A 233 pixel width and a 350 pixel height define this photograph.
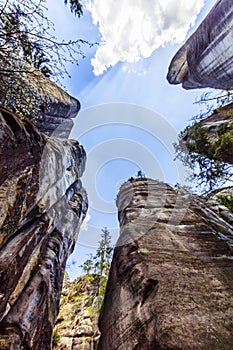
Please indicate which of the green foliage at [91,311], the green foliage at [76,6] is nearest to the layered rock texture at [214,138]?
the green foliage at [76,6]

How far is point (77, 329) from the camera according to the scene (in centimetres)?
1158

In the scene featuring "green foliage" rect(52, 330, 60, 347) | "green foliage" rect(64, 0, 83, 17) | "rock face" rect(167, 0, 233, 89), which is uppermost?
"rock face" rect(167, 0, 233, 89)

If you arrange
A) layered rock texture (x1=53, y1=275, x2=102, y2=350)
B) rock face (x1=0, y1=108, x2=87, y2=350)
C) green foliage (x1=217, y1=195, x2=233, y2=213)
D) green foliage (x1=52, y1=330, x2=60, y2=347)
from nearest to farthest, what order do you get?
rock face (x1=0, y1=108, x2=87, y2=350)
layered rock texture (x1=53, y1=275, x2=102, y2=350)
green foliage (x1=52, y1=330, x2=60, y2=347)
green foliage (x1=217, y1=195, x2=233, y2=213)

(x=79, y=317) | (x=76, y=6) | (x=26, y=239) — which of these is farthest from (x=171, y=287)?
(x=79, y=317)

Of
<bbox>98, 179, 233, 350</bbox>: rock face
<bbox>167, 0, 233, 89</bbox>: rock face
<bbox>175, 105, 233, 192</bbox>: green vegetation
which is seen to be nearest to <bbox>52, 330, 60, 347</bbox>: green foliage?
<bbox>98, 179, 233, 350</bbox>: rock face

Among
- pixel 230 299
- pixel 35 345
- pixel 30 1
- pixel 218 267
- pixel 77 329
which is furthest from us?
pixel 77 329

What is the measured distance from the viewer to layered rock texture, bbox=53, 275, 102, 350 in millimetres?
10586

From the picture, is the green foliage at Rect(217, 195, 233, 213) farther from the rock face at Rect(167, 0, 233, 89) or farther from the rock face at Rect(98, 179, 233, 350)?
the rock face at Rect(167, 0, 233, 89)

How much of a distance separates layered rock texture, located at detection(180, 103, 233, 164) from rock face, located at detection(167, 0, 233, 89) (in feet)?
6.80

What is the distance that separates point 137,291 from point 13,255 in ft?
11.8

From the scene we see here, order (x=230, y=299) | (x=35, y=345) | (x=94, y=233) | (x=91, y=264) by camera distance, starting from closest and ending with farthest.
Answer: (x=230, y=299) < (x=35, y=345) < (x=91, y=264) < (x=94, y=233)

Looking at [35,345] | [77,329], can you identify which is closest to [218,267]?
[35,345]

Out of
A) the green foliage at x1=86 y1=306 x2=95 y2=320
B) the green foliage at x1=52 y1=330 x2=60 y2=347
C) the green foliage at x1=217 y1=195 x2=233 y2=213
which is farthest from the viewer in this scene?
the green foliage at x1=86 y1=306 x2=95 y2=320

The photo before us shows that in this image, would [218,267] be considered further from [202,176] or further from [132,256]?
[202,176]
